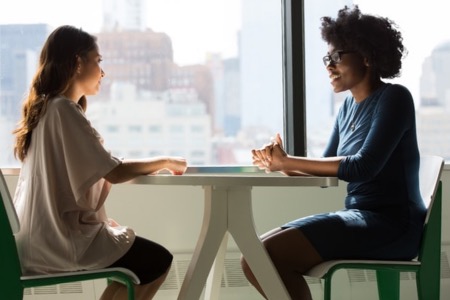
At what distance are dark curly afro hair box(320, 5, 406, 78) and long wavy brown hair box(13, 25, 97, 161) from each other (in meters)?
0.94

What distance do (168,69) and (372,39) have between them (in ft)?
4.06

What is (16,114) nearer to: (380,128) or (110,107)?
(110,107)

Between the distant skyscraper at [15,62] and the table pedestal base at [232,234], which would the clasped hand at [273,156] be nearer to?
the table pedestal base at [232,234]

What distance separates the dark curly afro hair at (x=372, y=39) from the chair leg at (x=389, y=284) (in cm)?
73

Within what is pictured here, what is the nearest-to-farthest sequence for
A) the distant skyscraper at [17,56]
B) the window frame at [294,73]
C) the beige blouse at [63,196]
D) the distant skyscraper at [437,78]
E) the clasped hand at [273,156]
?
the beige blouse at [63,196] < the clasped hand at [273,156] < the distant skyscraper at [17,56] < the window frame at [294,73] < the distant skyscraper at [437,78]

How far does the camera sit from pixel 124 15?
381cm

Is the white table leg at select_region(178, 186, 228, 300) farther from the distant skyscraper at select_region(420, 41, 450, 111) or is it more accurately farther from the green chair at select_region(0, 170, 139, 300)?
the distant skyscraper at select_region(420, 41, 450, 111)

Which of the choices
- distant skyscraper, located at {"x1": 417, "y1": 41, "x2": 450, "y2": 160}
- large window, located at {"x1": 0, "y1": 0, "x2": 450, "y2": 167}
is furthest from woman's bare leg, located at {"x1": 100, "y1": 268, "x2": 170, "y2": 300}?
distant skyscraper, located at {"x1": 417, "y1": 41, "x2": 450, "y2": 160}

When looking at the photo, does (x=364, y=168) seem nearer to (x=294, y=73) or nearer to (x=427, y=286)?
(x=427, y=286)

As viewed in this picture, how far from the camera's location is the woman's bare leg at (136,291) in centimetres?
256

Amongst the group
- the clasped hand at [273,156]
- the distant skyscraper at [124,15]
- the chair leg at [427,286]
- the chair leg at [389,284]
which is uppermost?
the distant skyscraper at [124,15]

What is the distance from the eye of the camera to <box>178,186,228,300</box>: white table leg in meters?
2.53

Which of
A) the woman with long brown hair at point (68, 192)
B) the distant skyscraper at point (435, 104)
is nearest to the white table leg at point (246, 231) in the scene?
the woman with long brown hair at point (68, 192)

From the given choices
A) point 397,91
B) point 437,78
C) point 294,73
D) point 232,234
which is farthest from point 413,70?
point 232,234
